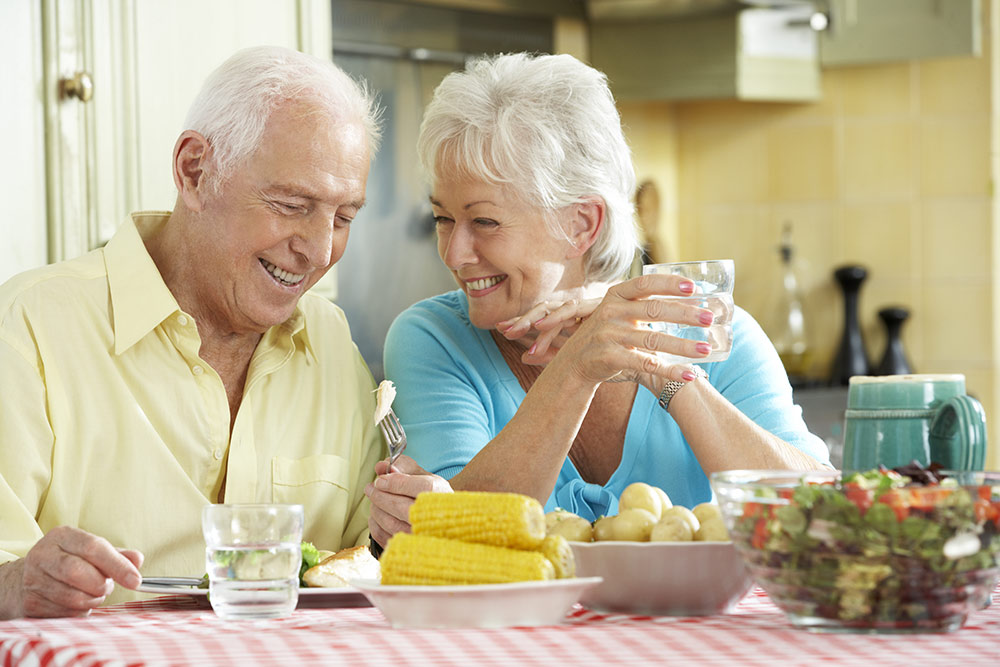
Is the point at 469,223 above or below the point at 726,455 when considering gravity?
above

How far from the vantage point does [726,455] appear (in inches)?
66.6

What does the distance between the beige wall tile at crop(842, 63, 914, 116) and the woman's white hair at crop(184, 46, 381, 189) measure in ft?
8.73

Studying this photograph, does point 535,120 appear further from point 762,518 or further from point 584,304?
point 762,518

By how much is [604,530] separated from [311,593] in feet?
0.96

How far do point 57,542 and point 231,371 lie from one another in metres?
0.57

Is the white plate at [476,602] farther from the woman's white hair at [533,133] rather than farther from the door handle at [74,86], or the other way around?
the door handle at [74,86]

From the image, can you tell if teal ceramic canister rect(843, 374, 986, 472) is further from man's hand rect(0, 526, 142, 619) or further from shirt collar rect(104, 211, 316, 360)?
shirt collar rect(104, 211, 316, 360)

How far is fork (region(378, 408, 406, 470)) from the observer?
1543mm

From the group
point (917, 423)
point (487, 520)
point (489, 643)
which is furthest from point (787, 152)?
point (489, 643)

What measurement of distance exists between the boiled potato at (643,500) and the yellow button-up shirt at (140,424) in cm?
61

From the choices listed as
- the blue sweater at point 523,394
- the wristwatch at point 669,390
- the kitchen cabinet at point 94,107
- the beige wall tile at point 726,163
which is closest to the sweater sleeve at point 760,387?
the blue sweater at point 523,394

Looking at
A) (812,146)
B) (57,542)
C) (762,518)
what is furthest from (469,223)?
(812,146)

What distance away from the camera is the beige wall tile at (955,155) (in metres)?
3.86

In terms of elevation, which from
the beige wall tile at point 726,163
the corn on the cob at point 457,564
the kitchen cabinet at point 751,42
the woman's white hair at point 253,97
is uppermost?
the kitchen cabinet at point 751,42
